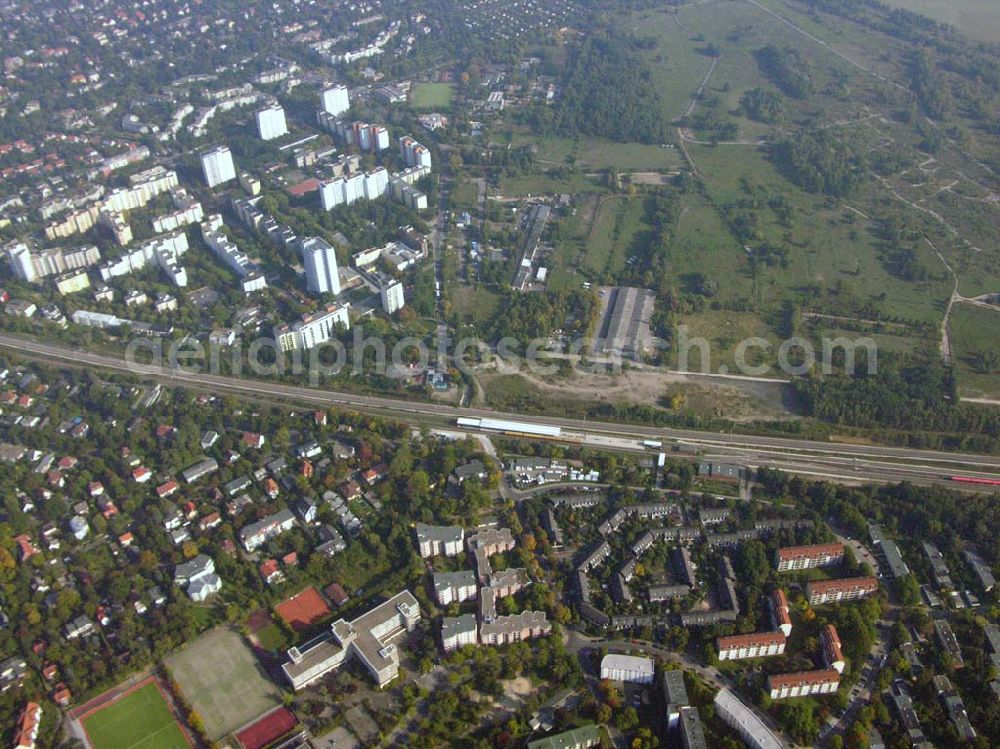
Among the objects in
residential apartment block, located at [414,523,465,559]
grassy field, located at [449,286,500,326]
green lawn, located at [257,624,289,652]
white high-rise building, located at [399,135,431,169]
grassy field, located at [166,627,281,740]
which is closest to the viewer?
grassy field, located at [166,627,281,740]

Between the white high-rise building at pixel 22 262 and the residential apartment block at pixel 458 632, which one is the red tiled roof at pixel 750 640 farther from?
the white high-rise building at pixel 22 262

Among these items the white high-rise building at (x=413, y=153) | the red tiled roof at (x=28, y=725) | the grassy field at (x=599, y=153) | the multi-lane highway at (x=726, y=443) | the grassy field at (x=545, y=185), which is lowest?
the red tiled roof at (x=28, y=725)

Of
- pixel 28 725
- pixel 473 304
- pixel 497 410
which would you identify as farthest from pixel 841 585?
pixel 28 725

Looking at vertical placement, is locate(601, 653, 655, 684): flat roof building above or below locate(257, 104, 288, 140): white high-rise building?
below

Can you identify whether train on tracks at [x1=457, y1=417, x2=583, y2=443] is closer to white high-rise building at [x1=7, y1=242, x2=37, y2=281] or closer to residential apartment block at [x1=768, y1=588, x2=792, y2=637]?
residential apartment block at [x1=768, y1=588, x2=792, y2=637]

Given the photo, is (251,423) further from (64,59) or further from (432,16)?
(432,16)

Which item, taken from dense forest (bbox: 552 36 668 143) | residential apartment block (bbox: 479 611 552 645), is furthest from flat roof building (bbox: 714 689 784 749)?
dense forest (bbox: 552 36 668 143)

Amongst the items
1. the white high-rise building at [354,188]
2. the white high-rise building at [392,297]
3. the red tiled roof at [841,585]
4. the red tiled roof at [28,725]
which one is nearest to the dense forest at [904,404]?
the red tiled roof at [841,585]
